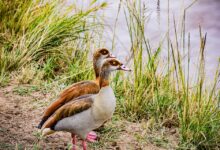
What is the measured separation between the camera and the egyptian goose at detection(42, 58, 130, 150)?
4.13 meters

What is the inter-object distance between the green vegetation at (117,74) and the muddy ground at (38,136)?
0.10 m

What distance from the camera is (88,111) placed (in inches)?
165

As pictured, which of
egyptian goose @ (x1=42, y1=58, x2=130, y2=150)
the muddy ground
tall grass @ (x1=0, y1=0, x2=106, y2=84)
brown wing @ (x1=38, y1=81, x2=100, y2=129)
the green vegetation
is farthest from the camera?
tall grass @ (x1=0, y1=0, x2=106, y2=84)

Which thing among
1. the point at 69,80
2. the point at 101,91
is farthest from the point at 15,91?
the point at 101,91

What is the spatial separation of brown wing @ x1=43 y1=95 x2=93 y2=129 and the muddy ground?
47 cm

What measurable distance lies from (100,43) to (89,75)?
884mm

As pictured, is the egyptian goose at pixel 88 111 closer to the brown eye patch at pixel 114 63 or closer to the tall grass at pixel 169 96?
the brown eye patch at pixel 114 63

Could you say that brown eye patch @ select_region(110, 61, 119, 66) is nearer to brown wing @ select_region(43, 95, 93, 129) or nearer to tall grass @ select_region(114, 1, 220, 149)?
brown wing @ select_region(43, 95, 93, 129)

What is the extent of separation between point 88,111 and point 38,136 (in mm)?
887

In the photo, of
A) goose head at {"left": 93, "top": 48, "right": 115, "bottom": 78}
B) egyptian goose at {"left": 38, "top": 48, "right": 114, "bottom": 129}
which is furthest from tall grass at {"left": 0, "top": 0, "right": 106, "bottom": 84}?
egyptian goose at {"left": 38, "top": 48, "right": 114, "bottom": 129}

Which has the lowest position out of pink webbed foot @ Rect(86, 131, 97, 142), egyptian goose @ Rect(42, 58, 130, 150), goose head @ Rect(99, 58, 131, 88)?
pink webbed foot @ Rect(86, 131, 97, 142)

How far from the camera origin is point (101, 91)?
165 inches

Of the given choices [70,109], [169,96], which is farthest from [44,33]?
[70,109]

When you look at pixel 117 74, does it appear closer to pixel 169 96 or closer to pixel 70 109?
pixel 169 96
